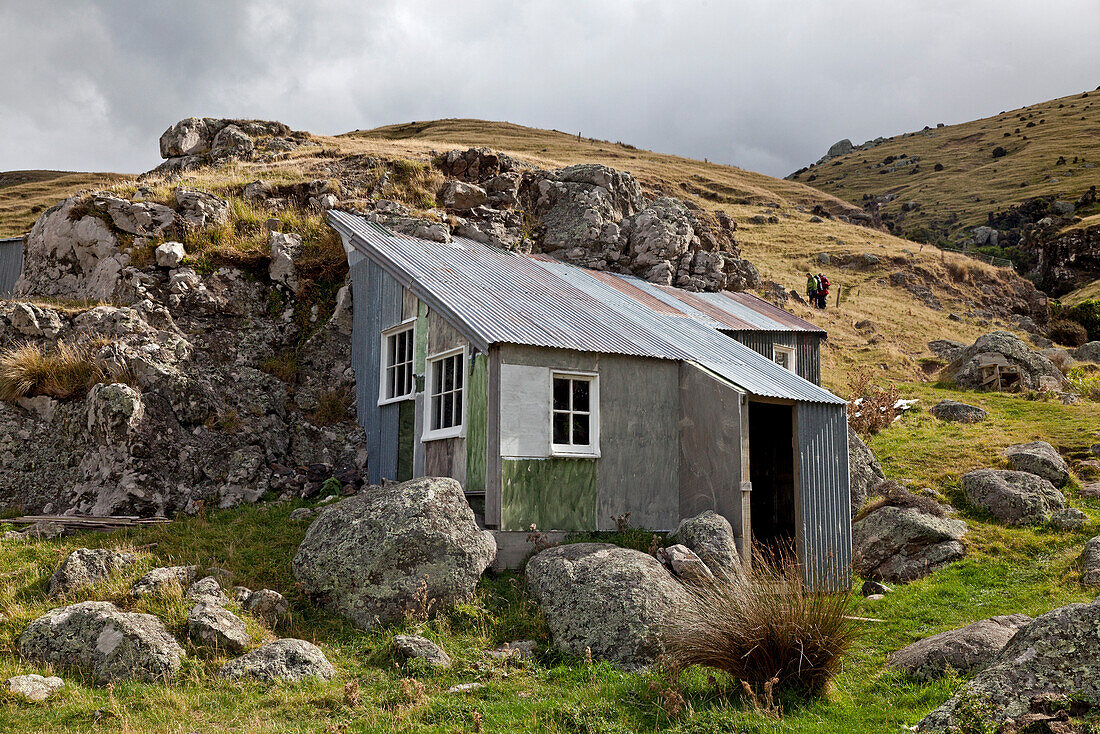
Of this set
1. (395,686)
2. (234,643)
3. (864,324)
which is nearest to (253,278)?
(234,643)

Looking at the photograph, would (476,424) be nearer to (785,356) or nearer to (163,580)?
(163,580)

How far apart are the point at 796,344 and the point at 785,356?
1.68ft

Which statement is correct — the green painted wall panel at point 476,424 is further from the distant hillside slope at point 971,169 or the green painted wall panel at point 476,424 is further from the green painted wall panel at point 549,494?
the distant hillside slope at point 971,169

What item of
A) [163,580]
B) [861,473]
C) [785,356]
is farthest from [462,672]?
[785,356]

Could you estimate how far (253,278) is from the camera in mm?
18781

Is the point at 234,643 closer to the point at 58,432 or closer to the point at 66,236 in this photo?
the point at 58,432

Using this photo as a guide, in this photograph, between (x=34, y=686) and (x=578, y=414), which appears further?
(x=578, y=414)

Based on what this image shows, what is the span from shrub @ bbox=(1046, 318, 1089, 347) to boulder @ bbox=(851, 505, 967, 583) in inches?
1296

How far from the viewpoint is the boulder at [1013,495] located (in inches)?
634

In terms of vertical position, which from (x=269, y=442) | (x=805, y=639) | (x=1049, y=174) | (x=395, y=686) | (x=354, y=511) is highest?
(x=1049, y=174)

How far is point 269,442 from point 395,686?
8.70m

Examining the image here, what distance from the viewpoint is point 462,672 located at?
28.2 feet

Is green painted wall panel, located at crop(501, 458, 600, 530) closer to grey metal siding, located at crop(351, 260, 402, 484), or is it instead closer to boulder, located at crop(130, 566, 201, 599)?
grey metal siding, located at crop(351, 260, 402, 484)

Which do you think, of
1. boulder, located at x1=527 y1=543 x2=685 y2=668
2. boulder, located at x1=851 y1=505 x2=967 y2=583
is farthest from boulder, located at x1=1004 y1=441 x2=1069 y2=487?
boulder, located at x1=527 y1=543 x2=685 y2=668
